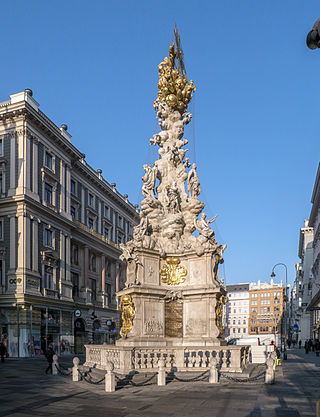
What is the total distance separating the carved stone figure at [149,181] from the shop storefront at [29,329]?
27085mm

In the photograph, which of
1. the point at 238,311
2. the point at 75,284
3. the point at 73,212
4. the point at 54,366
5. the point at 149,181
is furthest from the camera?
the point at 238,311

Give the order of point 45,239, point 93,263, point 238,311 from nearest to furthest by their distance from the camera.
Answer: point 45,239, point 93,263, point 238,311

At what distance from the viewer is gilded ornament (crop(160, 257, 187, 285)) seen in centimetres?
1977

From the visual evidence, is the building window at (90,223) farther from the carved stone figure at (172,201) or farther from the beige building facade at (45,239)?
the carved stone figure at (172,201)

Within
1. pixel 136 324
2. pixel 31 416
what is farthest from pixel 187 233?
pixel 31 416

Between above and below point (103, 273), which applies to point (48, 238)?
above

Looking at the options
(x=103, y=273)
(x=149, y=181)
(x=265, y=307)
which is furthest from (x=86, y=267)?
(x=265, y=307)

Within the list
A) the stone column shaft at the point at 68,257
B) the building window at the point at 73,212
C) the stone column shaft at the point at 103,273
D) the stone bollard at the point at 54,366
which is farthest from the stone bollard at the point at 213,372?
the stone column shaft at the point at 103,273

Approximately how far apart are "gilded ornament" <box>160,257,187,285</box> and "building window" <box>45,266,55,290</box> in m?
33.0

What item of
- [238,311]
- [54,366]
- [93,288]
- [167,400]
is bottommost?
[238,311]

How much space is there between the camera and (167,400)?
13.3 metres

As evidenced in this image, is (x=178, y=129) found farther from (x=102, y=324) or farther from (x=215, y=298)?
(x=102, y=324)

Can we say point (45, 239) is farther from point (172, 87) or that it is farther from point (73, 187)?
point (172, 87)

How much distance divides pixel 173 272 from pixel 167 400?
7077 mm
